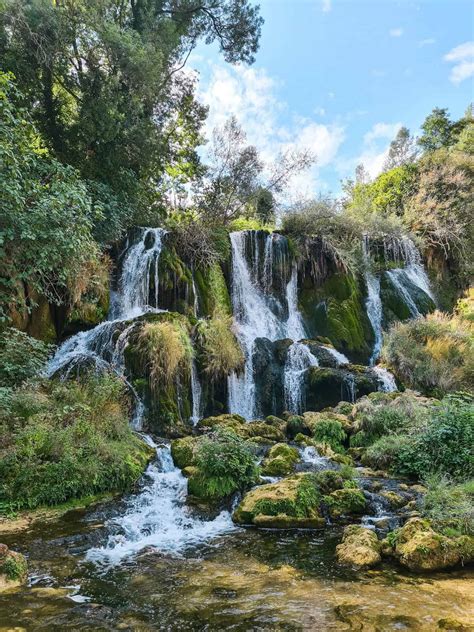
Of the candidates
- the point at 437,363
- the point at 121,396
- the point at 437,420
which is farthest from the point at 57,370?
the point at 437,363

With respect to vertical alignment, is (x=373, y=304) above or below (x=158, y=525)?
above

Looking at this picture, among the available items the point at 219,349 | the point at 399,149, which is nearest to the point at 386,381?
the point at 219,349

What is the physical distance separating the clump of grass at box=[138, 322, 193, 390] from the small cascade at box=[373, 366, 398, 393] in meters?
5.56

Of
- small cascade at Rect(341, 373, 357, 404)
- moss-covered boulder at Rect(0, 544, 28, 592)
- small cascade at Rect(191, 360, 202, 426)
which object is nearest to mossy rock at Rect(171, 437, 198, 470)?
small cascade at Rect(191, 360, 202, 426)

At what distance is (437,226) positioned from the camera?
1952 centimetres

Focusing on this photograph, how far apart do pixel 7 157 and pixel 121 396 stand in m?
4.69

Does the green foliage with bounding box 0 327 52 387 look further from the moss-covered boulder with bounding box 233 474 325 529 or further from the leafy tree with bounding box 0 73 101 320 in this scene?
the moss-covered boulder with bounding box 233 474 325 529

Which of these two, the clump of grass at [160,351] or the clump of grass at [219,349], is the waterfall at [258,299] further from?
the clump of grass at [160,351]

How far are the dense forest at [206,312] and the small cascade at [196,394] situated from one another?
6 centimetres

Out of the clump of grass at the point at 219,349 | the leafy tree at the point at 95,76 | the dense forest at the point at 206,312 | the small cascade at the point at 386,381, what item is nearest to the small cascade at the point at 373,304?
the dense forest at the point at 206,312

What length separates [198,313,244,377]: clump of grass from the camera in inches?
408

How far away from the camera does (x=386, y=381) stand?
450 inches

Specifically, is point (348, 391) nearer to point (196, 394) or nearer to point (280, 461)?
point (196, 394)

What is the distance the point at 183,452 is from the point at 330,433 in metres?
3.15
